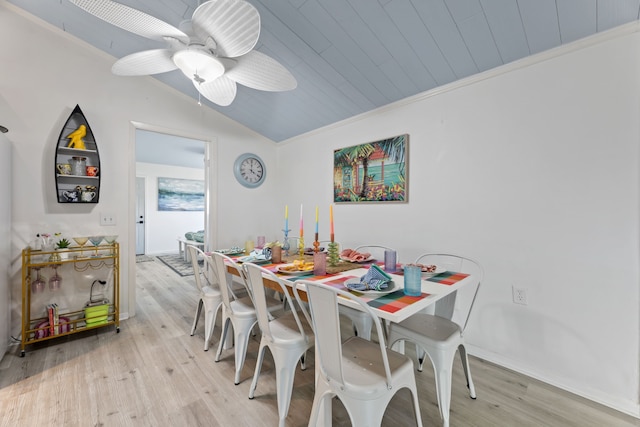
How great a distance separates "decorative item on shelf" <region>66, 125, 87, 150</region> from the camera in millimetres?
2346

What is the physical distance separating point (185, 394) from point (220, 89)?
2.00 metres

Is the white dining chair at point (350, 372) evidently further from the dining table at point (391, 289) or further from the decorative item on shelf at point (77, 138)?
the decorative item on shelf at point (77, 138)

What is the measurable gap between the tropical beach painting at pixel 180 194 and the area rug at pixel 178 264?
Result: 133cm

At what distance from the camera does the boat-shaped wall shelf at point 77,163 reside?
233cm

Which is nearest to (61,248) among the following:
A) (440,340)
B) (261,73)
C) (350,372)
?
(261,73)

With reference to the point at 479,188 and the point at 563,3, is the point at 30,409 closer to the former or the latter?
the point at 479,188

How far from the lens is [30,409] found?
4.91 ft

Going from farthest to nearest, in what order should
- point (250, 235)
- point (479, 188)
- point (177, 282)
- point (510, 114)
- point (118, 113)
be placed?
point (177, 282) → point (250, 235) → point (118, 113) → point (479, 188) → point (510, 114)

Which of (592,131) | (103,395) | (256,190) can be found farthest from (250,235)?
(592,131)

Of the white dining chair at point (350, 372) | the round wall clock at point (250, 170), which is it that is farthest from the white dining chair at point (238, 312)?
the round wall clock at point (250, 170)

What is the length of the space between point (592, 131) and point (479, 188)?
0.67 m

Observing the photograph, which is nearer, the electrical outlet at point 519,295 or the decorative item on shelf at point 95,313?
the electrical outlet at point 519,295

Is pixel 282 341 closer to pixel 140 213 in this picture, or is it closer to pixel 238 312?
pixel 238 312

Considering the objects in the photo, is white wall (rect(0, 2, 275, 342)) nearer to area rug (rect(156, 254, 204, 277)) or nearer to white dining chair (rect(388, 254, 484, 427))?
area rug (rect(156, 254, 204, 277))
